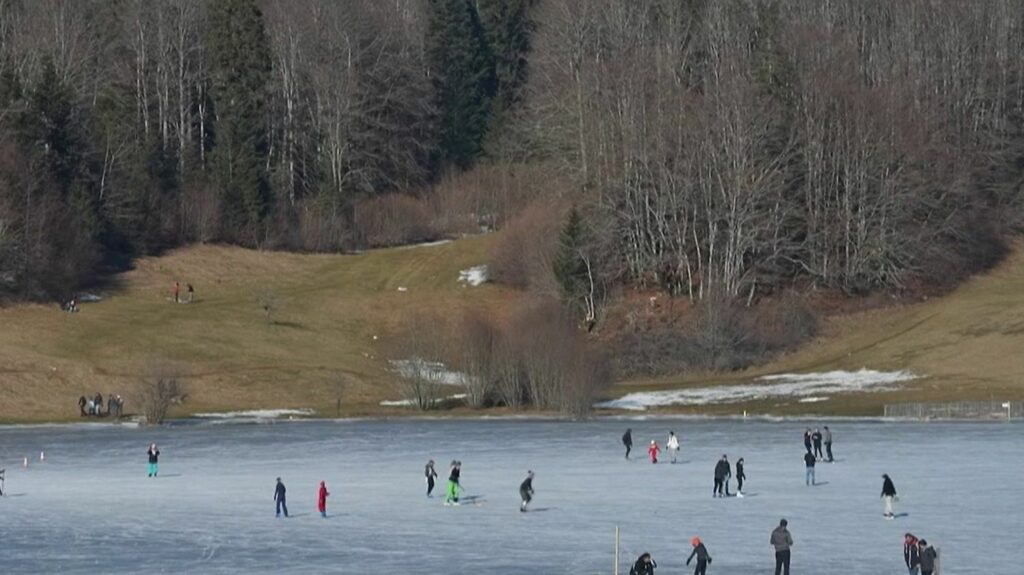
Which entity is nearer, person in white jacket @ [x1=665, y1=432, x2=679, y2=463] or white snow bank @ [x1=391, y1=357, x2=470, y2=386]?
person in white jacket @ [x1=665, y1=432, x2=679, y2=463]

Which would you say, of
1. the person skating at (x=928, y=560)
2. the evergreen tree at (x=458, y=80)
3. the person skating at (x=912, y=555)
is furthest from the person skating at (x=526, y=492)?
the evergreen tree at (x=458, y=80)

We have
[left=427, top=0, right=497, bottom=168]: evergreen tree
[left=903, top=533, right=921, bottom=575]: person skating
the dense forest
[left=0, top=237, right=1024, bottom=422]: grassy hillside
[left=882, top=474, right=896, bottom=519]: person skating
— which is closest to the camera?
[left=903, top=533, right=921, bottom=575]: person skating

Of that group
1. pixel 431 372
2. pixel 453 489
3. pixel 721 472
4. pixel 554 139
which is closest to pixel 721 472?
pixel 721 472

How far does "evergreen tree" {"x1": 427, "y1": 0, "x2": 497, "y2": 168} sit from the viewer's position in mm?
150000

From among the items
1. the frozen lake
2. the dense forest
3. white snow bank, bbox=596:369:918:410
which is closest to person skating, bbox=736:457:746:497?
the frozen lake

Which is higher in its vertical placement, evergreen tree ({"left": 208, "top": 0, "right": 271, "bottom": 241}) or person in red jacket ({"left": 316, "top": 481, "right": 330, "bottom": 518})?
evergreen tree ({"left": 208, "top": 0, "right": 271, "bottom": 241})

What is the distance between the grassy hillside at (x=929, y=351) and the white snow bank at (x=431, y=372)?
8623mm

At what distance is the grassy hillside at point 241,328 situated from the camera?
3536 inches

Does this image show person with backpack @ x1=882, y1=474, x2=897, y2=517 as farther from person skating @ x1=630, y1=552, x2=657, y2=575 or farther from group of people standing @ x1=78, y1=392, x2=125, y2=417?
group of people standing @ x1=78, y1=392, x2=125, y2=417

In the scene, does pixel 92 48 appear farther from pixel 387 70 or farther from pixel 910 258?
pixel 910 258

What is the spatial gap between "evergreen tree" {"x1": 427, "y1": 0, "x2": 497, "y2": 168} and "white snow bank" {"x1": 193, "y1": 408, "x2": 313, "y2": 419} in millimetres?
63109

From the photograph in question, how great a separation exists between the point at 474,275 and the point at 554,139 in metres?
10.1

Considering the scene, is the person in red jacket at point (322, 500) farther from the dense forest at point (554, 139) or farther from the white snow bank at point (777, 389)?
the dense forest at point (554, 139)

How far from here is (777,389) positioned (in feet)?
291
